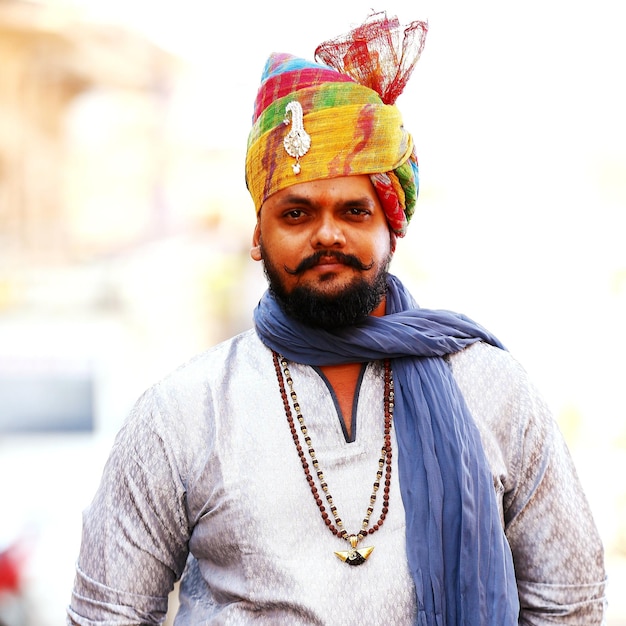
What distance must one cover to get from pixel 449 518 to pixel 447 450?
0.14 metres

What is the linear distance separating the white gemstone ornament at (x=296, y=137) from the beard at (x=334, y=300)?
0.23 meters

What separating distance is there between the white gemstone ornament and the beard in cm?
23

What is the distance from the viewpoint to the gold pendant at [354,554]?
1.88 meters

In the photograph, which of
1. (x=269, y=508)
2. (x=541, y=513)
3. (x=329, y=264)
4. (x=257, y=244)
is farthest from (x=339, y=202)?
(x=541, y=513)

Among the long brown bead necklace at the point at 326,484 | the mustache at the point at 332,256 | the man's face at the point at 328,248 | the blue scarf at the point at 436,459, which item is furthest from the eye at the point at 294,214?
the long brown bead necklace at the point at 326,484

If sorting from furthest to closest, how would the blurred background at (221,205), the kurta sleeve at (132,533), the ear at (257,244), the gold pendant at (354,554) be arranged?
the blurred background at (221,205)
the ear at (257,244)
the kurta sleeve at (132,533)
the gold pendant at (354,554)

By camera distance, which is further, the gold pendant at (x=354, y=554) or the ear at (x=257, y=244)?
the ear at (x=257, y=244)

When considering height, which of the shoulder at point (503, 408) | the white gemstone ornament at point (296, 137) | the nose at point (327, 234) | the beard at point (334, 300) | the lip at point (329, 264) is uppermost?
the white gemstone ornament at point (296, 137)

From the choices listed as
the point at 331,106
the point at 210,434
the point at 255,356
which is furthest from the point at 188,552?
the point at 331,106

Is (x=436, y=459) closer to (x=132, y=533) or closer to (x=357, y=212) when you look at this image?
(x=357, y=212)

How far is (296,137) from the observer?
2.06 m

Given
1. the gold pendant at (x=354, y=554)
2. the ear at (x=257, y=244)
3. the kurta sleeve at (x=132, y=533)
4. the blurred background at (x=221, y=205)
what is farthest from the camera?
the blurred background at (x=221, y=205)

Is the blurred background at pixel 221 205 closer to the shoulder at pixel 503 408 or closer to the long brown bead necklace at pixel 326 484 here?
the long brown bead necklace at pixel 326 484

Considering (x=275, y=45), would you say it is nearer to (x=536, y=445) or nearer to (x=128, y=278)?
(x=128, y=278)
